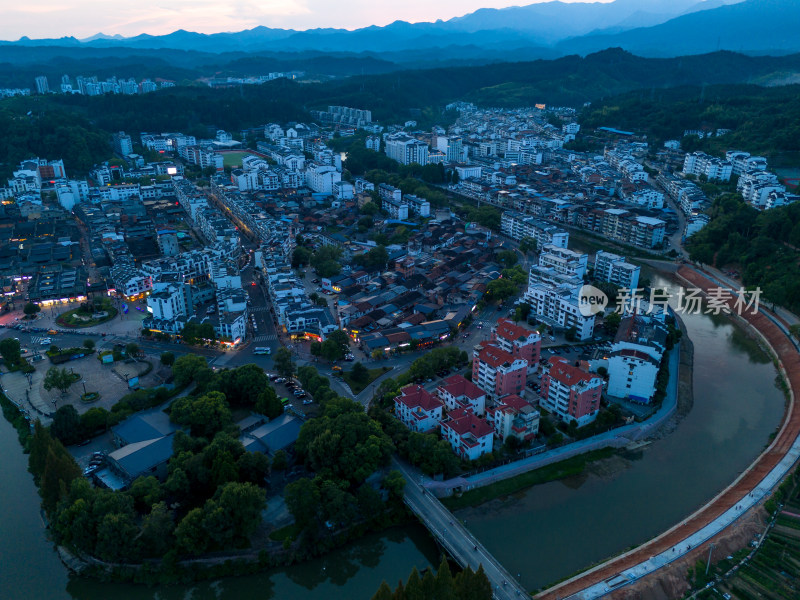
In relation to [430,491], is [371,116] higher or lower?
higher

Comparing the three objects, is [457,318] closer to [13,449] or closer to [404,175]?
[13,449]

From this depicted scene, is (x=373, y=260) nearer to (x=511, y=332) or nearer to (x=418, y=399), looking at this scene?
(x=511, y=332)

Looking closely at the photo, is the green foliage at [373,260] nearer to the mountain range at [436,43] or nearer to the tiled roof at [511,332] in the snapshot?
the tiled roof at [511,332]

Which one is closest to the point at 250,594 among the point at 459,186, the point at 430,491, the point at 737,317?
the point at 430,491

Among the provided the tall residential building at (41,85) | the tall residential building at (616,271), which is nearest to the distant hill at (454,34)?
the tall residential building at (41,85)

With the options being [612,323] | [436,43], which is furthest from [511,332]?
[436,43]

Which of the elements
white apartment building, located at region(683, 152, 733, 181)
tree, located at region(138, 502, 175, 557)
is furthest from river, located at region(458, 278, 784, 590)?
white apartment building, located at region(683, 152, 733, 181)
